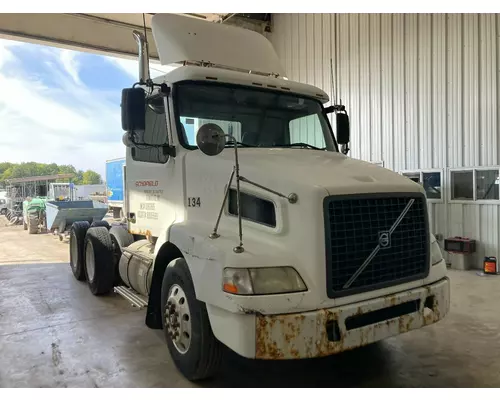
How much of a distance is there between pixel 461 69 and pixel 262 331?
7.36 meters

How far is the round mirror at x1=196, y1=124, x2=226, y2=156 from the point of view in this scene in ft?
9.55

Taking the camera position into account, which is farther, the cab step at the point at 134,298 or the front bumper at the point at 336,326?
the cab step at the point at 134,298

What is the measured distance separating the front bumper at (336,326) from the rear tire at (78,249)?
518 cm

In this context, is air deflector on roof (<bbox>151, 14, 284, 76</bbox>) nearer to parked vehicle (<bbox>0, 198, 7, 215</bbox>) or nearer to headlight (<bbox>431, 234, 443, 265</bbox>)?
headlight (<bbox>431, 234, 443, 265</bbox>)

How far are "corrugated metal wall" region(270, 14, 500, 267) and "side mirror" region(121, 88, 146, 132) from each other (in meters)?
6.51

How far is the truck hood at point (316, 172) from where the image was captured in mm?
2947

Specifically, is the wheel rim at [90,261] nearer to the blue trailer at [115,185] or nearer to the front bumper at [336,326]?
the front bumper at [336,326]

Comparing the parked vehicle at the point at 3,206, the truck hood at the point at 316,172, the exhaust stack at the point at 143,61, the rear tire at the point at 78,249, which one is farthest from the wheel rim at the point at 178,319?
the parked vehicle at the point at 3,206

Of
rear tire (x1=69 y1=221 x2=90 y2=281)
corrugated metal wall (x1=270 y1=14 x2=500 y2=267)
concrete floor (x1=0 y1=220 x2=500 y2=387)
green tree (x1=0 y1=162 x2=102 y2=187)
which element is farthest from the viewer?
green tree (x1=0 y1=162 x2=102 y2=187)

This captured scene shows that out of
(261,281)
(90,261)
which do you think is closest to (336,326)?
(261,281)

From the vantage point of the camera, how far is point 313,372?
3479 mm

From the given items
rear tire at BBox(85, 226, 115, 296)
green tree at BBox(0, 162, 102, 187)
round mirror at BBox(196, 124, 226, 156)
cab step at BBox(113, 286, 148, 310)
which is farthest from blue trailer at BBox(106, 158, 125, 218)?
green tree at BBox(0, 162, 102, 187)

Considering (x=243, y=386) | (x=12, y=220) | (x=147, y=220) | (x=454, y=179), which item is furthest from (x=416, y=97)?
(x=12, y=220)

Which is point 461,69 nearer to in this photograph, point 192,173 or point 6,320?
point 192,173
